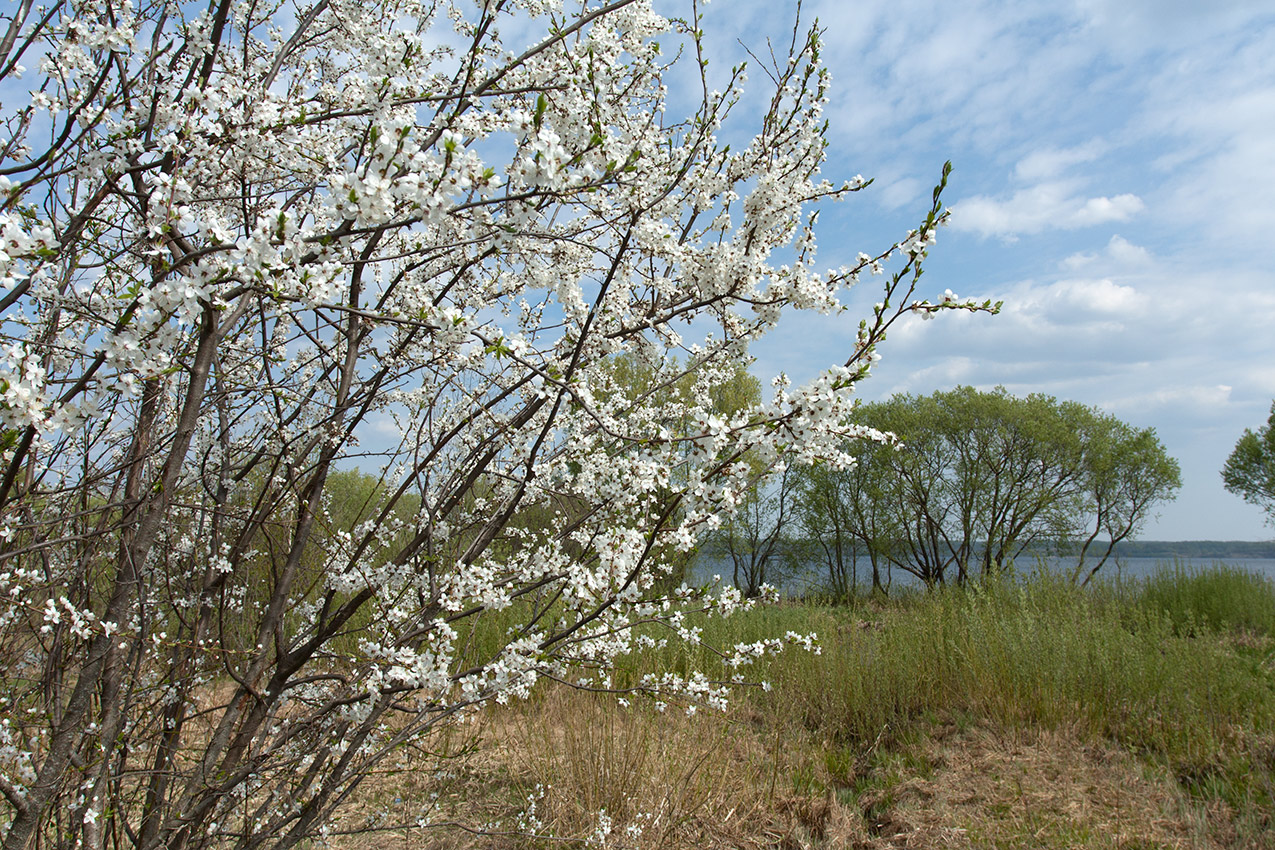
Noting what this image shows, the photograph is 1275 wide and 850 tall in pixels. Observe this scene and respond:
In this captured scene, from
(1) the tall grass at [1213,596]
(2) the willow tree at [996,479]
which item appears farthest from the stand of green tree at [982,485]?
(1) the tall grass at [1213,596]

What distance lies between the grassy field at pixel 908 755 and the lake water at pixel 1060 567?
243 cm

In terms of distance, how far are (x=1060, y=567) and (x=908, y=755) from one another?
619 centimetres

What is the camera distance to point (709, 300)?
2268mm

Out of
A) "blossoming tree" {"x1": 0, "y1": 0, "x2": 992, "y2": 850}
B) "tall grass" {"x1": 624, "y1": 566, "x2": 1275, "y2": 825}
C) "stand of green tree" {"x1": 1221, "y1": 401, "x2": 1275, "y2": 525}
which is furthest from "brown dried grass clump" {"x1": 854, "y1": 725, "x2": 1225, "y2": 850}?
"stand of green tree" {"x1": 1221, "y1": 401, "x2": 1275, "y2": 525}

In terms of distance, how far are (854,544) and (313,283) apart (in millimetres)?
18478

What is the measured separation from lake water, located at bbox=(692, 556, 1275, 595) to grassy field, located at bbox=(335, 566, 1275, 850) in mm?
2429

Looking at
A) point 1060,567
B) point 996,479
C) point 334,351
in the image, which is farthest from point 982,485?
point 334,351

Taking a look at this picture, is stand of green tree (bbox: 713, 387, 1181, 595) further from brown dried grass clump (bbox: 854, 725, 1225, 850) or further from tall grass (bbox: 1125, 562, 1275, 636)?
brown dried grass clump (bbox: 854, 725, 1225, 850)

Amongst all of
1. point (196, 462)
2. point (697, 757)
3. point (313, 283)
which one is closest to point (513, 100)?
point (313, 283)

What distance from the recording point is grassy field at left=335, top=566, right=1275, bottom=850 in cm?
320

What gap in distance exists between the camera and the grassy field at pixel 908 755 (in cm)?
320

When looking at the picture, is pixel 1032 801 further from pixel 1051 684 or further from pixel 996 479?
pixel 996 479

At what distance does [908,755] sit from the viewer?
4340mm

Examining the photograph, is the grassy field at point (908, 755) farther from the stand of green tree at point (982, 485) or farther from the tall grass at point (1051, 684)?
the stand of green tree at point (982, 485)
